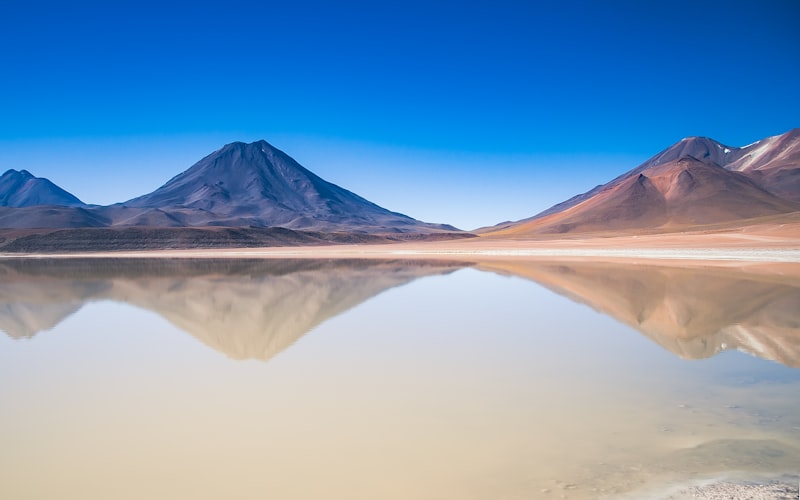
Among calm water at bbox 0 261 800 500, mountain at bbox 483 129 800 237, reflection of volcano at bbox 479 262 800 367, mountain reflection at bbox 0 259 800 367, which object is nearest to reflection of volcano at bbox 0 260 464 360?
mountain reflection at bbox 0 259 800 367

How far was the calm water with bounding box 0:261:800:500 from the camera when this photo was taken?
14.6 ft

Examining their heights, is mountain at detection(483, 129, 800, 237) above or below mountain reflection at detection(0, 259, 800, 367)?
above

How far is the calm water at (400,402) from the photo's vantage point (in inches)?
175

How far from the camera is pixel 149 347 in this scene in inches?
395

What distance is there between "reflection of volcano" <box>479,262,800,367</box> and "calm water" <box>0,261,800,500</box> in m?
0.10

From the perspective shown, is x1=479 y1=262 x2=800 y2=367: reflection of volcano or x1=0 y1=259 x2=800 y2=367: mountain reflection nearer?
x1=479 y1=262 x2=800 y2=367: reflection of volcano

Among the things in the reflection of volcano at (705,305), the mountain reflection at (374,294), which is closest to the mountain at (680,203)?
the reflection of volcano at (705,305)

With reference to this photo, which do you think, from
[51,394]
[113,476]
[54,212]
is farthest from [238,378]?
[54,212]

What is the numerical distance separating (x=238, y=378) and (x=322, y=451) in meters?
3.11

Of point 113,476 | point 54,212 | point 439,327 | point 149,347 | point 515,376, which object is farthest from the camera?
point 54,212

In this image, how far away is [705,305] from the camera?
1374 cm

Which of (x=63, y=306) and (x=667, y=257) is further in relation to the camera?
(x=667, y=257)

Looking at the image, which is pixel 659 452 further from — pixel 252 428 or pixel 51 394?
pixel 51 394

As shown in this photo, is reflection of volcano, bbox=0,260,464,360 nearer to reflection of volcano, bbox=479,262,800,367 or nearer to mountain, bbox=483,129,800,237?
reflection of volcano, bbox=479,262,800,367
